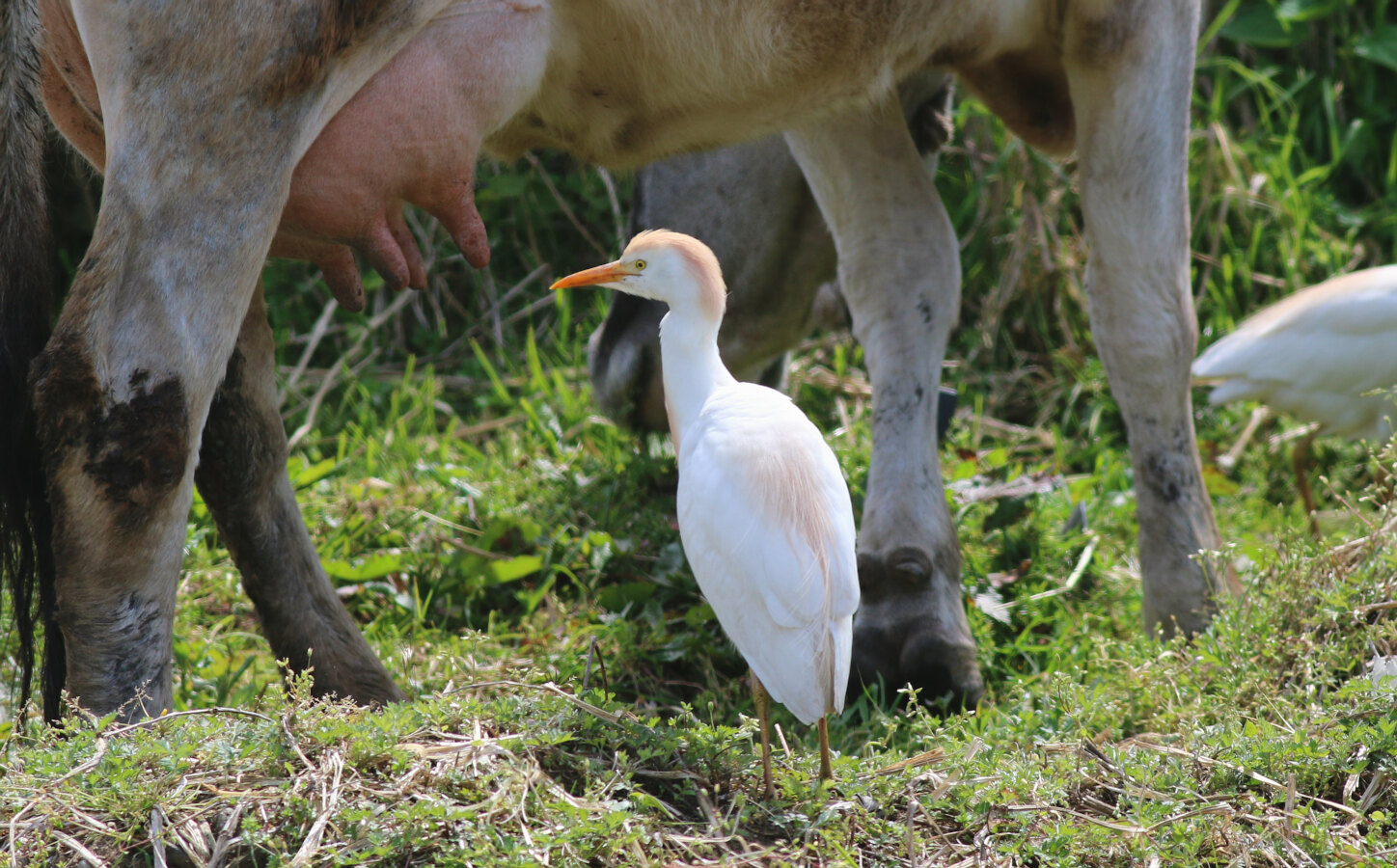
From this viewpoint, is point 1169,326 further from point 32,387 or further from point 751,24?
point 32,387

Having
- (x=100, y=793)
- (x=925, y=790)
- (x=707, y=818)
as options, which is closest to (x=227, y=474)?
(x=100, y=793)

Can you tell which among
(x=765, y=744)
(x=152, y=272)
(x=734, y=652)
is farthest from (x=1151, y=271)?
(x=152, y=272)

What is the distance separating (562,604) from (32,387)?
177 cm

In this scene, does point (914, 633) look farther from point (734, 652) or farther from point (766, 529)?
point (766, 529)

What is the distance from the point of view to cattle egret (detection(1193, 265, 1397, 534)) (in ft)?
15.0

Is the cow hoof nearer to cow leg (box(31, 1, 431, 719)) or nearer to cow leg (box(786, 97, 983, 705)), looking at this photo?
cow leg (box(786, 97, 983, 705))

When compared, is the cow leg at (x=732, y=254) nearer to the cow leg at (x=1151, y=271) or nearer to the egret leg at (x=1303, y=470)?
the cow leg at (x=1151, y=271)

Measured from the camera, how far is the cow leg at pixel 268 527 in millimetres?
3045

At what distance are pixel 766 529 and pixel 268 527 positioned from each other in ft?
4.23

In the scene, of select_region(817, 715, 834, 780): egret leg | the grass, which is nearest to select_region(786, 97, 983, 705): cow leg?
the grass

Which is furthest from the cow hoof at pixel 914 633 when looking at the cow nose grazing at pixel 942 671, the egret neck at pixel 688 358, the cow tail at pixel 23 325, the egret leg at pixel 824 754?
the cow tail at pixel 23 325

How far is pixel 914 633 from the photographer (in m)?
3.36

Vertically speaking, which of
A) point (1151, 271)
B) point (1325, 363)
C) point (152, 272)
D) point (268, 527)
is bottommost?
point (1325, 363)

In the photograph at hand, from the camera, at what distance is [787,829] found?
7.45 ft
